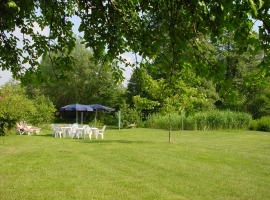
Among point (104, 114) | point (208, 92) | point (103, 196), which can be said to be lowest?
point (103, 196)

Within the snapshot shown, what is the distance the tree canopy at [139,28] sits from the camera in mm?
2498

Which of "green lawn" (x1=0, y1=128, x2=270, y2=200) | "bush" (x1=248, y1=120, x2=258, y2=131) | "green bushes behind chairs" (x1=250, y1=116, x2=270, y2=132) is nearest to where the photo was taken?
"green lawn" (x1=0, y1=128, x2=270, y2=200)

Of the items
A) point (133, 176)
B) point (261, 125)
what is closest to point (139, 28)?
point (133, 176)

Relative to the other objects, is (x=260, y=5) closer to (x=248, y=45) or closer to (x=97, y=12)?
(x=248, y=45)

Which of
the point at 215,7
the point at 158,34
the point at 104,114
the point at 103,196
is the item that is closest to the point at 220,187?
the point at 103,196

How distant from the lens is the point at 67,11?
16.8 feet

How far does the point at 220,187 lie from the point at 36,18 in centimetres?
496

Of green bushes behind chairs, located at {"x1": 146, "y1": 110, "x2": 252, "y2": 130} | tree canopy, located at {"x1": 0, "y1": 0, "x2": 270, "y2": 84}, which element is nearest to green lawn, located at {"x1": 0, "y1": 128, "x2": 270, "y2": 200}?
tree canopy, located at {"x1": 0, "y1": 0, "x2": 270, "y2": 84}

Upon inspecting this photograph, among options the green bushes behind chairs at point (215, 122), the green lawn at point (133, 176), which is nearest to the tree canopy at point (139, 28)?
the green lawn at point (133, 176)

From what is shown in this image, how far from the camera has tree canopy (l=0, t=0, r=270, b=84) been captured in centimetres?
250

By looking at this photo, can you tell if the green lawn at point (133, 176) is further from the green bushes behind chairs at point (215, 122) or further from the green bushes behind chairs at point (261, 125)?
the green bushes behind chairs at point (261, 125)

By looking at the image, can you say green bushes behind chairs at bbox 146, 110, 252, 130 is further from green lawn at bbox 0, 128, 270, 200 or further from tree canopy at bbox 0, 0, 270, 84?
tree canopy at bbox 0, 0, 270, 84

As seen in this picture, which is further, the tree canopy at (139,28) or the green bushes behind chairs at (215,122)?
the green bushes behind chairs at (215,122)

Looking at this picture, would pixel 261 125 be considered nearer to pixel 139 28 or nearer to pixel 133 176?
pixel 133 176
